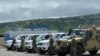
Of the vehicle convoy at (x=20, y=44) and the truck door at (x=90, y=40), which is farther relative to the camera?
the vehicle convoy at (x=20, y=44)

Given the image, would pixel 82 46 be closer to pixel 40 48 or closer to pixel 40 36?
pixel 40 48

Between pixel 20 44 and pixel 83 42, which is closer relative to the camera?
pixel 83 42

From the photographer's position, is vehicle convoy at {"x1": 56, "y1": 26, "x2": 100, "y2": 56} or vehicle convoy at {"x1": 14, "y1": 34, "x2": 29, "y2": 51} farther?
vehicle convoy at {"x1": 14, "y1": 34, "x2": 29, "y2": 51}

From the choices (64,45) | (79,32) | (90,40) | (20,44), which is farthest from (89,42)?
(20,44)

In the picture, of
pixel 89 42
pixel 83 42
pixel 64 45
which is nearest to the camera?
pixel 64 45

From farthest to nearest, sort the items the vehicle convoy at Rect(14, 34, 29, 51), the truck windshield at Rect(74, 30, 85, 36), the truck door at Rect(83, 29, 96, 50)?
the vehicle convoy at Rect(14, 34, 29, 51) < the truck windshield at Rect(74, 30, 85, 36) < the truck door at Rect(83, 29, 96, 50)

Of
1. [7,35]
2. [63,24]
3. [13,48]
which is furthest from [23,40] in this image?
[63,24]

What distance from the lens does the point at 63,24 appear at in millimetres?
67875

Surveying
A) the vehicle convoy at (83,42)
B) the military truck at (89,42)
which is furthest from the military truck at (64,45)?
the military truck at (89,42)

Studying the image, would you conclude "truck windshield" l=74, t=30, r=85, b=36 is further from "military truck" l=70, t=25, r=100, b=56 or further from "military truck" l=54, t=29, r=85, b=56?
"military truck" l=70, t=25, r=100, b=56

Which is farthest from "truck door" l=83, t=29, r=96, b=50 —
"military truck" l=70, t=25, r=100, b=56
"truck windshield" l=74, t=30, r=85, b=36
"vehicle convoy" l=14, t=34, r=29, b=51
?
"vehicle convoy" l=14, t=34, r=29, b=51

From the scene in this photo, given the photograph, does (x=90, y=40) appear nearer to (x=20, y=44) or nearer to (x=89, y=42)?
(x=89, y=42)

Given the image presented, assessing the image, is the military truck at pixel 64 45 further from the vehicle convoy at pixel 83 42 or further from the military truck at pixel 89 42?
the military truck at pixel 89 42

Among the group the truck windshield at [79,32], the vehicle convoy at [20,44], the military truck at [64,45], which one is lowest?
the vehicle convoy at [20,44]
